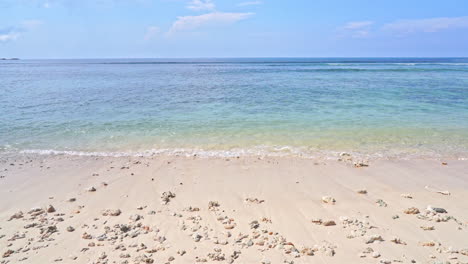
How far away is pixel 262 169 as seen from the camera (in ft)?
28.3

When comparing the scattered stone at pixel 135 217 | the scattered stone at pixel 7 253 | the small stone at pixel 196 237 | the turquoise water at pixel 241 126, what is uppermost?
the turquoise water at pixel 241 126

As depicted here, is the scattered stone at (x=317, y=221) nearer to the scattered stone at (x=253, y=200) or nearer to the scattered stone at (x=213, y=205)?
the scattered stone at (x=253, y=200)

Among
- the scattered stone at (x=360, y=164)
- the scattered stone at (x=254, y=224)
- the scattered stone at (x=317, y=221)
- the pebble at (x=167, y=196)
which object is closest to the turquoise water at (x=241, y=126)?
the scattered stone at (x=360, y=164)

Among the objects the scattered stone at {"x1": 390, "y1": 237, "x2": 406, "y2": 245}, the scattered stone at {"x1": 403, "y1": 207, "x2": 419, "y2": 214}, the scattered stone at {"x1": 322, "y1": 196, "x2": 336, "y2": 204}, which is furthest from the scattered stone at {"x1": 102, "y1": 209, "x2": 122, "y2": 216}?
the scattered stone at {"x1": 403, "y1": 207, "x2": 419, "y2": 214}

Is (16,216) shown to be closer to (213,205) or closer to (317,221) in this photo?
(213,205)

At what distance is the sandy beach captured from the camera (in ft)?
15.2

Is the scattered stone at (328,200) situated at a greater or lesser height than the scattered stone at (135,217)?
greater

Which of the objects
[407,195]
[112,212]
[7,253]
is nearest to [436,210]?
[407,195]

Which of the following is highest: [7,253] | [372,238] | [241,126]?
[241,126]

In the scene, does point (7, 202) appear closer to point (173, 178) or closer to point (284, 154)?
point (173, 178)

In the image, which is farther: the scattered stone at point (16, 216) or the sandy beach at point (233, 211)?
the scattered stone at point (16, 216)

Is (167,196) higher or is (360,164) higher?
(360,164)

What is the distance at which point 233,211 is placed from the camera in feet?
19.9

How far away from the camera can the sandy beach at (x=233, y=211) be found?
15.2ft
